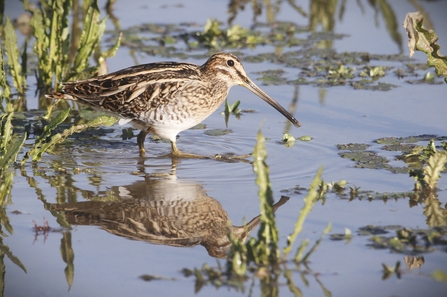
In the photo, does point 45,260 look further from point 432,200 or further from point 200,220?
point 432,200

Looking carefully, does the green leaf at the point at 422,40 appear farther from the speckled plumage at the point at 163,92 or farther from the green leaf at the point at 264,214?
the green leaf at the point at 264,214

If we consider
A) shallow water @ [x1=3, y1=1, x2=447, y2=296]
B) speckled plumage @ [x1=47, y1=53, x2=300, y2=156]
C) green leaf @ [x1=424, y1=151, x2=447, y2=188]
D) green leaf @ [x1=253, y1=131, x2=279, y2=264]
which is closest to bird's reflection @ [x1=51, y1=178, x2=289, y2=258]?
shallow water @ [x1=3, y1=1, x2=447, y2=296]

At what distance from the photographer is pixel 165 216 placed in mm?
5695

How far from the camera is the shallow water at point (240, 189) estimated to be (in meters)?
4.68

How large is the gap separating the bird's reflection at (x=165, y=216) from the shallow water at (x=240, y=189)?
0.03 meters

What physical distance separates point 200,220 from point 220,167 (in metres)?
1.40

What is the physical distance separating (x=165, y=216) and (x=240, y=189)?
875mm

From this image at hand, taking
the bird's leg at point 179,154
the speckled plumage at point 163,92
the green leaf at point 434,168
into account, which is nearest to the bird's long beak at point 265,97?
the speckled plumage at point 163,92

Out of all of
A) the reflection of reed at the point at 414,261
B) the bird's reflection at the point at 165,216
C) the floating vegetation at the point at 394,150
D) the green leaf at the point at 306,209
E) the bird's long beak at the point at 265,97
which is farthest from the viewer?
the bird's long beak at the point at 265,97

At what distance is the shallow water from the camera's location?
15.3 ft

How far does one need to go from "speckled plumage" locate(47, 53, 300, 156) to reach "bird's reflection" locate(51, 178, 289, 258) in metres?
1.02

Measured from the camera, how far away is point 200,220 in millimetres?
5664

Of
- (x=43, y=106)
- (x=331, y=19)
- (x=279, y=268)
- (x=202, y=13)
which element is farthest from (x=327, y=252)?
(x=202, y=13)

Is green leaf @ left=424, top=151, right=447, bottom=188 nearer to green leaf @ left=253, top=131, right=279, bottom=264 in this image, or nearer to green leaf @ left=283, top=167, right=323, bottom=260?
green leaf @ left=283, top=167, right=323, bottom=260
